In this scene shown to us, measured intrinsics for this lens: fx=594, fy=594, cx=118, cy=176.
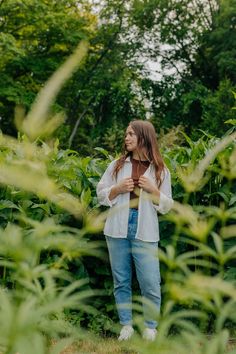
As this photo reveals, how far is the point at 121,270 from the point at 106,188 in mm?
679

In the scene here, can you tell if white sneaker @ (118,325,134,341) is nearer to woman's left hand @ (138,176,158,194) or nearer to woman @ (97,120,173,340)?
woman @ (97,120,173,340)

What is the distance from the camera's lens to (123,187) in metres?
4.42

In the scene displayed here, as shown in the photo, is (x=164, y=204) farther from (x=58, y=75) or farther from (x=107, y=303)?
(x=58, y=75)

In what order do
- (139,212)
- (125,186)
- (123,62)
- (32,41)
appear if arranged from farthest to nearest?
(123,62), (32,41), (139,212), (125,186)

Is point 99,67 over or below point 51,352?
over

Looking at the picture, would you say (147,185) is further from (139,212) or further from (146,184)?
(139,212)

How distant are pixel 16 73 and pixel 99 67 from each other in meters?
4.73

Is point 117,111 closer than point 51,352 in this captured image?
No

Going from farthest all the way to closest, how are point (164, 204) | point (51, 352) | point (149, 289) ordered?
point (149, 289)
point (164, 204)
point (51, 352)

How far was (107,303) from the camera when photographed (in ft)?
17.3

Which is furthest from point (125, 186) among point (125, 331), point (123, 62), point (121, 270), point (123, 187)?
point (123, 62)

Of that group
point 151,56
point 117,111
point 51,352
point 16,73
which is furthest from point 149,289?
point 151,56

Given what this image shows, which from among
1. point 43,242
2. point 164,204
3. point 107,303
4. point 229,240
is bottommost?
point 107,303

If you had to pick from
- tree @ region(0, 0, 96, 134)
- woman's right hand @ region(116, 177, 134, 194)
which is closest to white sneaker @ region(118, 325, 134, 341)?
woman's right hand @ region(116, 177, 134, 194)
